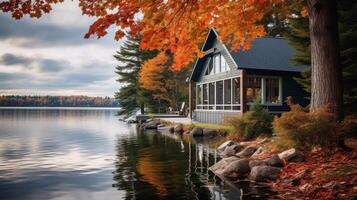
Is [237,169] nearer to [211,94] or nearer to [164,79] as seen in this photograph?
[211,94]

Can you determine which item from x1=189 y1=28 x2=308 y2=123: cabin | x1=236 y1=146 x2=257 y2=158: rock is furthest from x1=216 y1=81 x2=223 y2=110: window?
x1=236 y1=146 x2=257 y2=158: rock

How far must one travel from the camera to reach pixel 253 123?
1844cm

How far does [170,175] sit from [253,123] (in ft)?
27.8

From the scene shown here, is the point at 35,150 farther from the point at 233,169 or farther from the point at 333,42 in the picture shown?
the point at 333,42

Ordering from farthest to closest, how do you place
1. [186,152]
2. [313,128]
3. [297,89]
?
[297,89]
[186,152]
[313,128]

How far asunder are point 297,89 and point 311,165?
56.9 feet

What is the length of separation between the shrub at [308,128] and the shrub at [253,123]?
6.47 meters

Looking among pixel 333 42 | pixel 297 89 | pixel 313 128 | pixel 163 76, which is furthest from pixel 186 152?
pixel 163 76

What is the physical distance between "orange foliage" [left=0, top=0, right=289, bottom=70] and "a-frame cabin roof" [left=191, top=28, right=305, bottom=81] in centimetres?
1148

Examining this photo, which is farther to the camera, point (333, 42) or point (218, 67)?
point (218, 67)

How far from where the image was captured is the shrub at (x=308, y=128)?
1032cm

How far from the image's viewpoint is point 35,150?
1861 cm

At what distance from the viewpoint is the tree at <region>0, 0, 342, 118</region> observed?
27.7ft

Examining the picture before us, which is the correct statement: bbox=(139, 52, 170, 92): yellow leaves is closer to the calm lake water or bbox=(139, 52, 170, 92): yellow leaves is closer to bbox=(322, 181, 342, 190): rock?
the calm lake water
